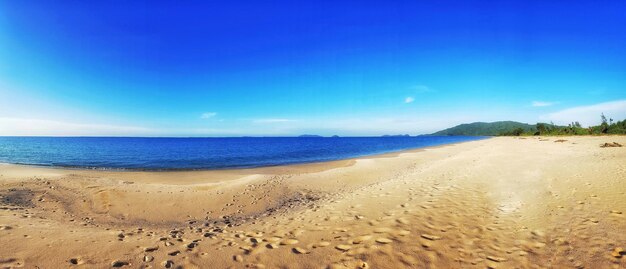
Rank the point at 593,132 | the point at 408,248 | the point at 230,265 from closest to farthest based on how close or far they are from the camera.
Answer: the point at 230,265, the point at 408,248, the point at 593,132

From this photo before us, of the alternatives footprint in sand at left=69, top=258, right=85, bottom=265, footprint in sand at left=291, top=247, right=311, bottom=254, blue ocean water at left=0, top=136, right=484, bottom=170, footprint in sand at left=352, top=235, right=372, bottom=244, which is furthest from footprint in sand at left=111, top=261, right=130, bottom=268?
blue ocean water at left=0, top=136, right=484, bottom=170

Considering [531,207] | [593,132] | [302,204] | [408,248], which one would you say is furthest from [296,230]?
[593,132]

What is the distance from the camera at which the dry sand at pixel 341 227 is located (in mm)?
5484

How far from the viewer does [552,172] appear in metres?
14.8

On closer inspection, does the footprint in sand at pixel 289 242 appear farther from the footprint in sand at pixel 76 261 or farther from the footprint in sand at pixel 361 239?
the footprint in sand at pixel 76 261

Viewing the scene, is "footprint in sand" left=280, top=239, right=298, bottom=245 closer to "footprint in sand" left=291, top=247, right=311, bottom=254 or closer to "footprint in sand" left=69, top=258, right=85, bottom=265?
"footprint in sand" left=291, top=247, right=311, bottom=254

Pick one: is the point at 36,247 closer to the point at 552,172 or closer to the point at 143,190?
the point at 143,190

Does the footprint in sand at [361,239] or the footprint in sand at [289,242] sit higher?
the footprint in sand at [361,239]

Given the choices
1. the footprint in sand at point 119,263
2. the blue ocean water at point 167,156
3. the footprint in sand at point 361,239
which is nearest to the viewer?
the footprint in sand at point 119,263

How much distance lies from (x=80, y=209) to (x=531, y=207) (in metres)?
18.0

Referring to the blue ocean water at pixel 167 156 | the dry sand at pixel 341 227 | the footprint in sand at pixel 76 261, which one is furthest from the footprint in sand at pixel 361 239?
the blue ocean water at pixel 167 156

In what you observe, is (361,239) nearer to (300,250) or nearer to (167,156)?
(300,250)

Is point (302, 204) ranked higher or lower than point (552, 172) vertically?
lower

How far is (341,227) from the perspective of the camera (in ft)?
24.8
